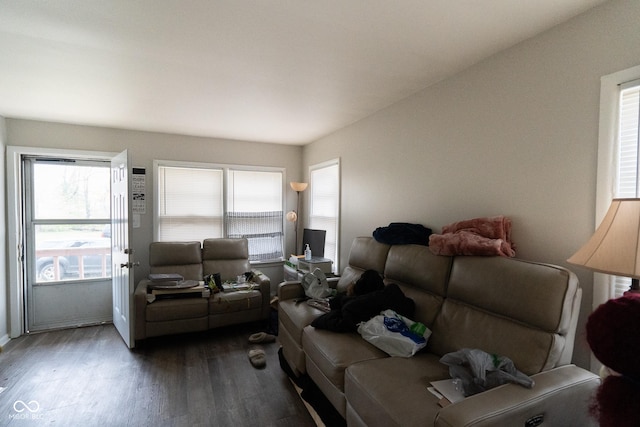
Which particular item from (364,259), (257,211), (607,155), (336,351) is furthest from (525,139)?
(257,211)

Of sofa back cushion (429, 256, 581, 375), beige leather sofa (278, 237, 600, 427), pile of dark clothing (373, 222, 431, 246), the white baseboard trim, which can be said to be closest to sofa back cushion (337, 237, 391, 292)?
pile of dark clothing (373, 222, 431, 246)

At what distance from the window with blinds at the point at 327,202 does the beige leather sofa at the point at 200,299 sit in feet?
3.27

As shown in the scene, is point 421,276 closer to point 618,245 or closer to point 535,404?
point 535,404

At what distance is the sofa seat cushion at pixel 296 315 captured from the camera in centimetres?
234

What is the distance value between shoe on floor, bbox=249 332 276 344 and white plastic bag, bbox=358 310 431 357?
1.53m

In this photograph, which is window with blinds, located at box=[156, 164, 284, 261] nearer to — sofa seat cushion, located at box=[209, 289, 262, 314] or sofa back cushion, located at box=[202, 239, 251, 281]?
sofa back cushion, located at box=[202, 239, 251, 281]

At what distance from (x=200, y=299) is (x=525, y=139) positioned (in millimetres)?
3316

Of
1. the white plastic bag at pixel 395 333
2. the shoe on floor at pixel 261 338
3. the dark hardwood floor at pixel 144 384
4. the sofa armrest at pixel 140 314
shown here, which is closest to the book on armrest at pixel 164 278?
the sofa armrest at pixel 140 314

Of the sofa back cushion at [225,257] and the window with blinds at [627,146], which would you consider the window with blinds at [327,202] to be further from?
the window with blinds at [627,146]

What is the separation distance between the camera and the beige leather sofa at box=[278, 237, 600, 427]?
1.21 m

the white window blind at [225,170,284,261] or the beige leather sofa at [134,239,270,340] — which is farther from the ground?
the white window blind at [225,170,284,261]

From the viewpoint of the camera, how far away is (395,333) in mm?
1890

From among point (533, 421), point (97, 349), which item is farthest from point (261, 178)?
point (533, 421)

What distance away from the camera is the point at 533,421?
3.84 feet
